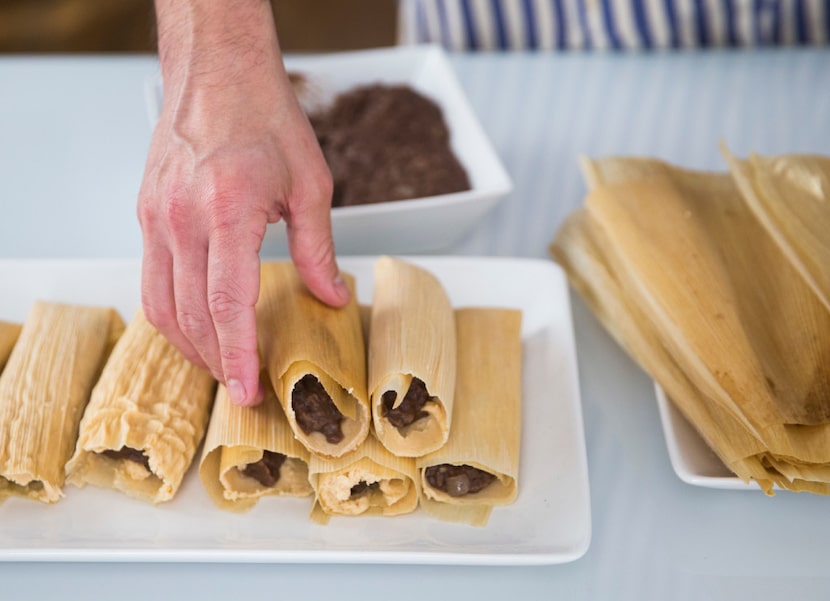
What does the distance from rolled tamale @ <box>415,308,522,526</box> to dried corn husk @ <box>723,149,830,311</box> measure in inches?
19.5

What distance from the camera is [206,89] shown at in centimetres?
118

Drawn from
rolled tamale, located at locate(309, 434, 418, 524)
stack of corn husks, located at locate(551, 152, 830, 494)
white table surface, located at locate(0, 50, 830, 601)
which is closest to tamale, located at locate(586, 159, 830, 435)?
stack of corn husks, located at locate(551, 152, 830, 494)

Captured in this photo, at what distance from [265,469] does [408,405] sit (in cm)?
22

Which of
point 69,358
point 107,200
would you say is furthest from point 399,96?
point 69,358

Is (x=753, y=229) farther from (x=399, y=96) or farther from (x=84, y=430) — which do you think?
(x=84, y=430)

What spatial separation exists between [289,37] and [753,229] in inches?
120

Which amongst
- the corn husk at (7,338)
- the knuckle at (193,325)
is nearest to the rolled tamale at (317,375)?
the knuckle at (193,325)

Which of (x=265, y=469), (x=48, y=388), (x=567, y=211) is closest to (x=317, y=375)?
(x=265, y=469)

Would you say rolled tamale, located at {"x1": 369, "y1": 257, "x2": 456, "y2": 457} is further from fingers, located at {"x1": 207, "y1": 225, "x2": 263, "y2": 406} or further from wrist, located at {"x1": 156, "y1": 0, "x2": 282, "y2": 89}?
wrist, located at {"x1": 156, "y1": 0, "x2": 282, "y2": 89}

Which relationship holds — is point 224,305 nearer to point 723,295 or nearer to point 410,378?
point 410,378

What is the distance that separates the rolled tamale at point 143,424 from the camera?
1.19 m

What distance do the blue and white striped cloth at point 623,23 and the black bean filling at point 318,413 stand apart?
1374 mm

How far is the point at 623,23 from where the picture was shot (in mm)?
2176

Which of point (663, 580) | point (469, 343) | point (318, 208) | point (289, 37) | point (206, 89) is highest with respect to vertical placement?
point (206, 89)
